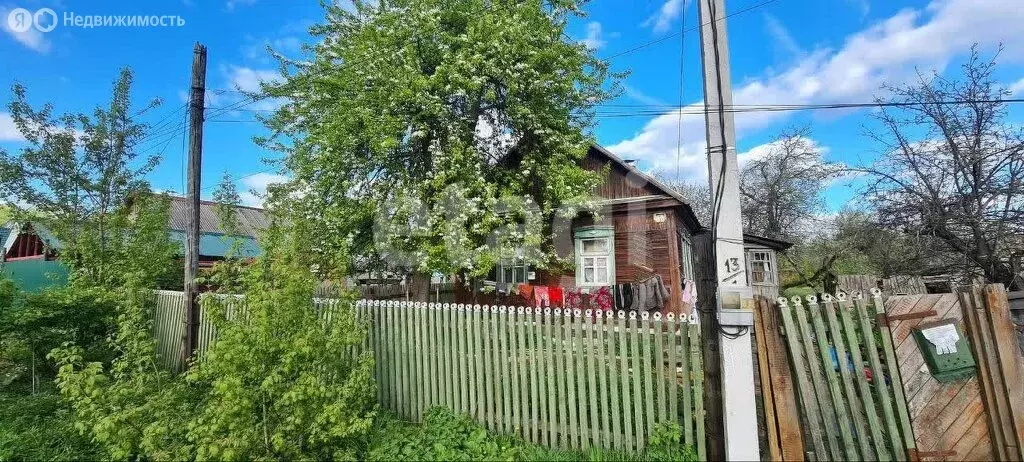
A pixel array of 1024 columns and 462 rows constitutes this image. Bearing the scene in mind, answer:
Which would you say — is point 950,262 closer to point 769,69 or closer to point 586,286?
point 769,69

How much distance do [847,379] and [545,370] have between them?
2.32 m

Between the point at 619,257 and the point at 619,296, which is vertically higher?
the point at 619,257

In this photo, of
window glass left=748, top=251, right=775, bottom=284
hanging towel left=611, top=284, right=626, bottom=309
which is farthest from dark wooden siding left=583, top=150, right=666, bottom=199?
window glass left=748, top=251, right=775, bottom=284

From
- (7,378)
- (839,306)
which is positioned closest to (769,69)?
(839,306)

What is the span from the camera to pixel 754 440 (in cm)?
312

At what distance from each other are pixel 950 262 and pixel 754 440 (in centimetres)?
700

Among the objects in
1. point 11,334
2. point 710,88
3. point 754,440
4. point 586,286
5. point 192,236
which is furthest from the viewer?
point 586,286

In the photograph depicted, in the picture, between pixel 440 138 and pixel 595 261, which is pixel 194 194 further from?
pixel 595 261

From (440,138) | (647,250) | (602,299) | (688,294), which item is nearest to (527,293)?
(602,299)

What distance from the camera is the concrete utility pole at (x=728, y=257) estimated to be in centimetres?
316

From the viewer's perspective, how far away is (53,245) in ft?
31.9

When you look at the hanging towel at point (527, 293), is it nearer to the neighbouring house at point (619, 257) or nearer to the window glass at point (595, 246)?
the neighbouring house at point (619, 257)

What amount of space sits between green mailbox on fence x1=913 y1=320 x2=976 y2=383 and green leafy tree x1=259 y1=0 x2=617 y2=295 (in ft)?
19.5

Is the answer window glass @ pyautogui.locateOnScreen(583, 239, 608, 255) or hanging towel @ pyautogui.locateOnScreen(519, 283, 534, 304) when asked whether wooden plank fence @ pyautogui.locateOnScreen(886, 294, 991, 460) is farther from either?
window glass @ pyautogui.locateOnScreen(583, 239, 608, 255)
